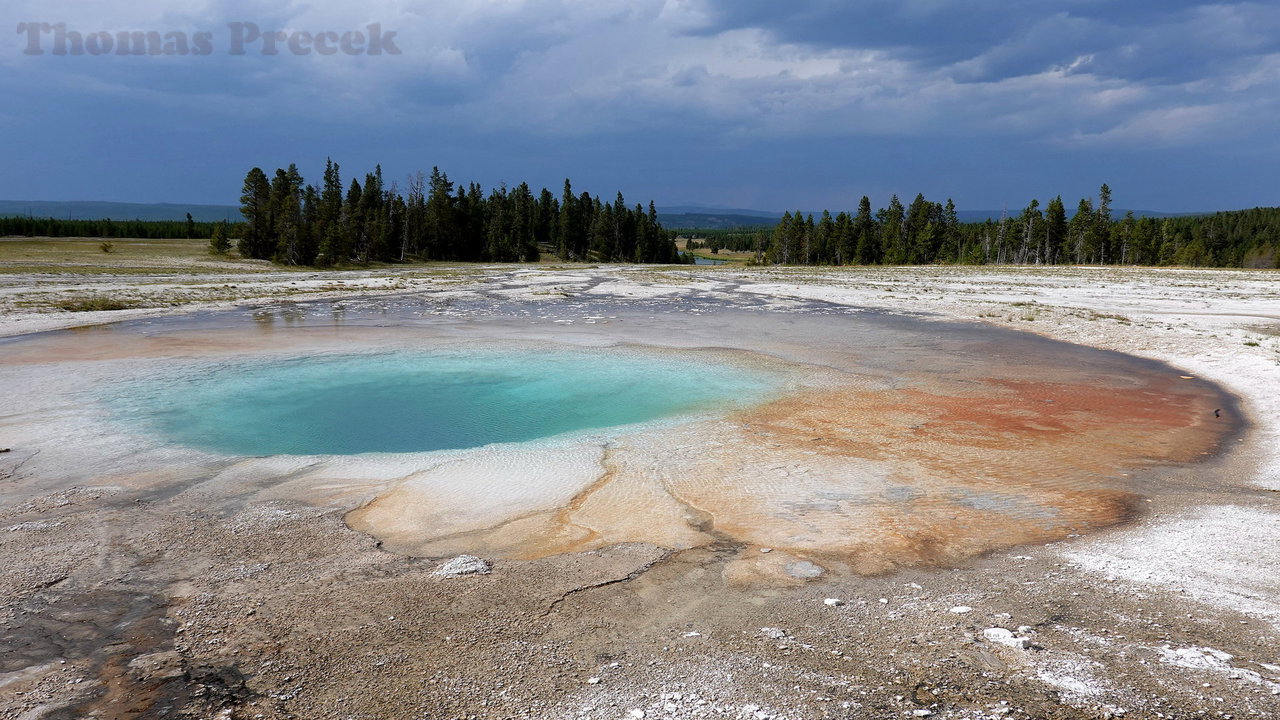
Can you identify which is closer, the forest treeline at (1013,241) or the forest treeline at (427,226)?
the forest treeline at (427,226)

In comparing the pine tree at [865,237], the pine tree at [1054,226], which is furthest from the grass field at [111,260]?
the pine tree at [1054,226]

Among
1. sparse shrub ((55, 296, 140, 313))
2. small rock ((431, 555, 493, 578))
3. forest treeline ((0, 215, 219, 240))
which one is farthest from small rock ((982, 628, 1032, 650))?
forest treeline ((0, 215, 219, 240))

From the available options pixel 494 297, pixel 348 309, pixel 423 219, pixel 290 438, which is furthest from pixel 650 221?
pixel 290 438

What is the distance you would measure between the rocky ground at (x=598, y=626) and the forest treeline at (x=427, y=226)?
192 feet

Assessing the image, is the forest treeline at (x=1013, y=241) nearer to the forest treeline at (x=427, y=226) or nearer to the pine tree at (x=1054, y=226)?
the pine tree at (x=1054, y=226)

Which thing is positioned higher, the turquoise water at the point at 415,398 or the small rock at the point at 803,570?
the turquoise water at the point at 415,398

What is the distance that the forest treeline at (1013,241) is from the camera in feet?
314

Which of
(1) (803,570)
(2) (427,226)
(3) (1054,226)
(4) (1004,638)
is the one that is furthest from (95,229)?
(3) (1054,226)

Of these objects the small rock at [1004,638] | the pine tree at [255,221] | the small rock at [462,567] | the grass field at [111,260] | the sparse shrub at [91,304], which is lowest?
the small rock at [462,567]

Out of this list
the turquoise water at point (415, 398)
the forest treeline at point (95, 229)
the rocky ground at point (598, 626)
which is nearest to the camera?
the rocky ground at point (598, 626)

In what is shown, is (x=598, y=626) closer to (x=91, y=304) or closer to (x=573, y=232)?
(x=91, y=304)

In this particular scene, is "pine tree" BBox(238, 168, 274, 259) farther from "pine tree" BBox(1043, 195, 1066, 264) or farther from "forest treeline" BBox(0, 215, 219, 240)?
"pine tree" BBox(1043, 195, 1066, 264)

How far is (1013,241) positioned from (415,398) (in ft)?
367

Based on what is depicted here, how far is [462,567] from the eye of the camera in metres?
5.85
